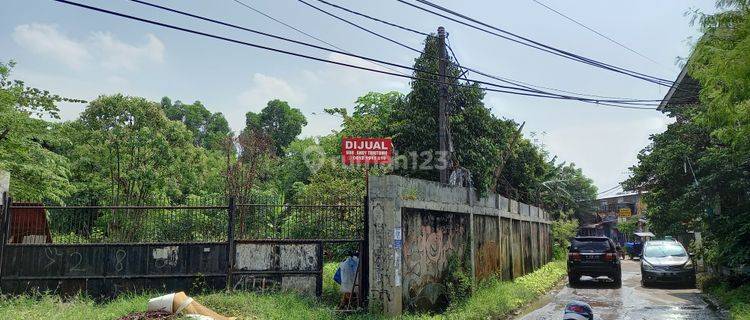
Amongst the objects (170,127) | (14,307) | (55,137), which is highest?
(170,127)

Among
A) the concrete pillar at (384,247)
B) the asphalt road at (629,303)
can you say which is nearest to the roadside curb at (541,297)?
the asphalt road at (629,303)

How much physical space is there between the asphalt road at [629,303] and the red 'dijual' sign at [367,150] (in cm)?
587

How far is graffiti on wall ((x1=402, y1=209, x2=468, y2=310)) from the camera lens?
10455 millimetres

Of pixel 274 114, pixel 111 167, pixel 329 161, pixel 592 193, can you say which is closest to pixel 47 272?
pixel 329 161

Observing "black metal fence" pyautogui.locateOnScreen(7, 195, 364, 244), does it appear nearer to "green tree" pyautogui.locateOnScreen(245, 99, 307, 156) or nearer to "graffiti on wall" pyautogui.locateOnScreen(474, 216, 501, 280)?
"graffiti on wall" pyautogui.locateOnScreen(474, 216, 501, 280)

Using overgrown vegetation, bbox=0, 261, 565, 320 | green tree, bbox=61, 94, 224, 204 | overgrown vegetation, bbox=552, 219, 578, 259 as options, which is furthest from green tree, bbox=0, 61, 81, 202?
overgrown vegetation, bbox=552, 219, 578, 259

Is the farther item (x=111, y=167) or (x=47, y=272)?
(x=111, y=167)

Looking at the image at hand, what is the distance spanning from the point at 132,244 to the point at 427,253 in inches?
231

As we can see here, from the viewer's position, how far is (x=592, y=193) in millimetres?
71750

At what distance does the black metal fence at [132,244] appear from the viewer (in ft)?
32.6

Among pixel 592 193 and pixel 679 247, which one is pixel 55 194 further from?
pixel 592 193

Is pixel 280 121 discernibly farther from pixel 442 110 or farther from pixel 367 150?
pixel 442 110

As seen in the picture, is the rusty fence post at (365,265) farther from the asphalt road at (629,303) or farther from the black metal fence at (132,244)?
the asphalt road at (629,303)

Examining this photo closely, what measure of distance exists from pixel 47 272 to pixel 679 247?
18.4 m
